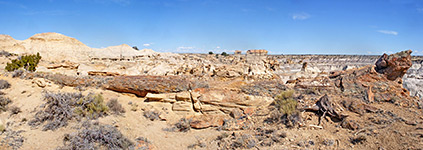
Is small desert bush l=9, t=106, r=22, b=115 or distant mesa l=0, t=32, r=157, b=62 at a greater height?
distant mesa l=0, t=32, r=157, b=62

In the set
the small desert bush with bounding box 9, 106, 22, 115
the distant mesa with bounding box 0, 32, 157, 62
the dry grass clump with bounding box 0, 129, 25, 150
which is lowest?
the dry grass clump with bounding box 0, 129, 25, 150

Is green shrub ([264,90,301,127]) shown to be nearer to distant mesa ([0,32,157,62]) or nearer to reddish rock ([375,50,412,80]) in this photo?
reddish rock ([375,50,412,80])

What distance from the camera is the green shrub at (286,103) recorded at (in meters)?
6.03

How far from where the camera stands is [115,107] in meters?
6.62

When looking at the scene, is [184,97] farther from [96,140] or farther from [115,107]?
[96,140]

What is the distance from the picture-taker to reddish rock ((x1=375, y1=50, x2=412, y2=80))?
889cm

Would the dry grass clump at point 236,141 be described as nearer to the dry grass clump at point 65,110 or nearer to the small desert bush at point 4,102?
the dry grass clump at point 65,110

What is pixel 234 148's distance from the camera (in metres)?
5.07

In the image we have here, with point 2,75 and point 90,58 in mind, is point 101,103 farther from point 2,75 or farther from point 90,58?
point 90,58

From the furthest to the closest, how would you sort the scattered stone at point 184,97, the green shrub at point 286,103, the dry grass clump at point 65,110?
1. the scattered stone at point 184,97
2. the green shrub at point 286,103
3. the dry grass clump at point 65,110

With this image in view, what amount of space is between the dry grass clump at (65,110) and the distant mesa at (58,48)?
22.8 metres

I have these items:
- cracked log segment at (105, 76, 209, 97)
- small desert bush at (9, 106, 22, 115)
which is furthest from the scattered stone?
small desert bush at (9, 106, 22, 115)

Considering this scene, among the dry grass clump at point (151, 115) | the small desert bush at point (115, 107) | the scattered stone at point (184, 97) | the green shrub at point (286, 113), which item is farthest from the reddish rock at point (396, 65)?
the small desert bush at point (115, 107)

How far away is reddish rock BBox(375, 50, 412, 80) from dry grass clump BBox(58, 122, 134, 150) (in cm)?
1096
